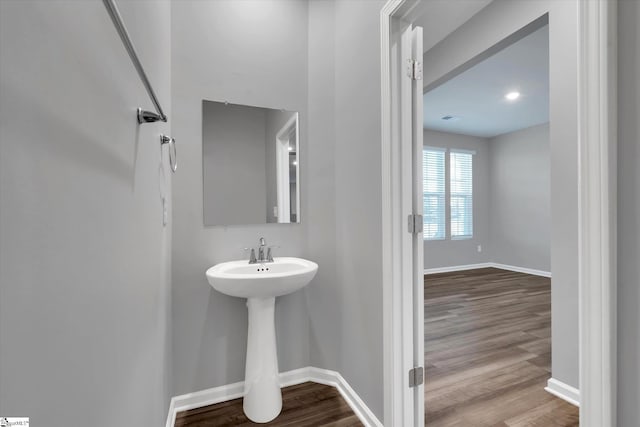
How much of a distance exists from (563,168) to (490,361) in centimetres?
152

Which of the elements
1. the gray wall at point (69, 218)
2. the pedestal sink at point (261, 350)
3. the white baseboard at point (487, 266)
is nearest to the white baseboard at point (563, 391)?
the pedestal sink at point (261, 350)

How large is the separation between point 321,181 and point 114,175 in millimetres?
1369

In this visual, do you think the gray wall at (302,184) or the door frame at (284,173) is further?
the door frame at (284,173)

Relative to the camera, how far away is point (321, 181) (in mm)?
1964

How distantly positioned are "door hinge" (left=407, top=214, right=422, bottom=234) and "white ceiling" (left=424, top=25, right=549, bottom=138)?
7.30 feet

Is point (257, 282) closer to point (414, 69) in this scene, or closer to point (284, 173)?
point (284, 173)

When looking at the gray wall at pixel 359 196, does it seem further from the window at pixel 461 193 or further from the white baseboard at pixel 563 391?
the window at pixel 461 193

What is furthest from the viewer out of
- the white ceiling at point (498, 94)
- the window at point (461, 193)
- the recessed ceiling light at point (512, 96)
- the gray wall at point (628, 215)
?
the window at point (461, 193)

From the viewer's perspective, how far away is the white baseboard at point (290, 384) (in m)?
1.57


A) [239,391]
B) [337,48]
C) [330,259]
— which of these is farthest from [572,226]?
[239,391]

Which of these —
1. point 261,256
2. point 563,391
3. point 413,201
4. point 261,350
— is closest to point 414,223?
point 413,201

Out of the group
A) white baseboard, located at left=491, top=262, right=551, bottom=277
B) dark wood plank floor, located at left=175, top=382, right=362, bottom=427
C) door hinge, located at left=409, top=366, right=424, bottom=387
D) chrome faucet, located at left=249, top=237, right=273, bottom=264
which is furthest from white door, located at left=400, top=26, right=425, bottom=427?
white baseboard, located at left=491, top=262, right=551, bottom=277

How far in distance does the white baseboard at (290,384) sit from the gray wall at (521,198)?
16.6ft

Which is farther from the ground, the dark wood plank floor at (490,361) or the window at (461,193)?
the window at (461,193)
